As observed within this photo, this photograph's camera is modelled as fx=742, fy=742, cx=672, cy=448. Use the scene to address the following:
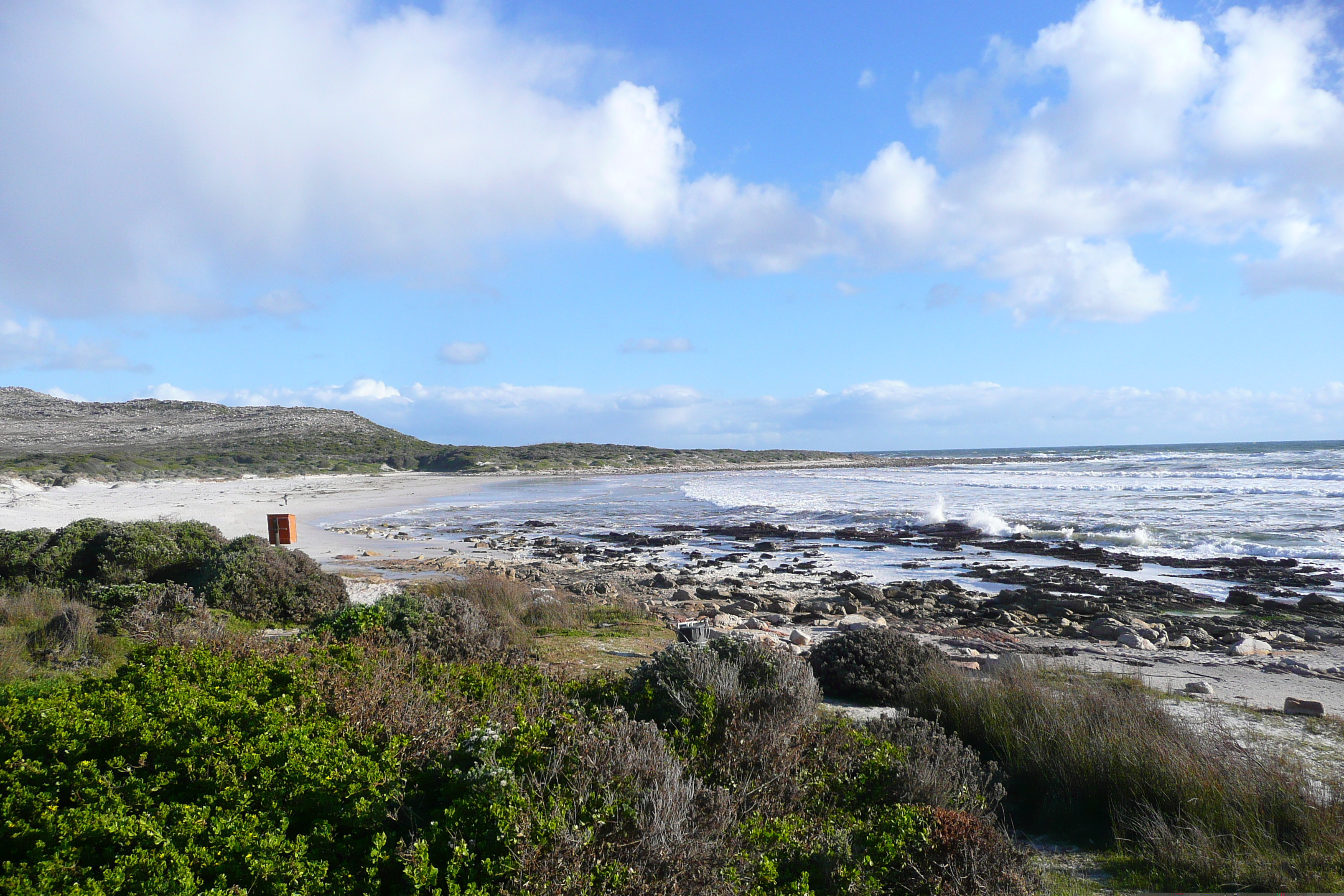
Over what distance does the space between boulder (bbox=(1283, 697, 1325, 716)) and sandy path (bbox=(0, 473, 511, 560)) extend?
16.4 meters

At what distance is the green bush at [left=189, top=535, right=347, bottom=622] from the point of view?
953 cm

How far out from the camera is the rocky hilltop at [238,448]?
58219mm

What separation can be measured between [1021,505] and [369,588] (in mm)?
29435

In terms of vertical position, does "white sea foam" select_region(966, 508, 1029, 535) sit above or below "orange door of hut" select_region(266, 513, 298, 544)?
below

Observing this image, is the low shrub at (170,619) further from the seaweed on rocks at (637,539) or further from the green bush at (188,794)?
the seaweed on rocks at (637,539)

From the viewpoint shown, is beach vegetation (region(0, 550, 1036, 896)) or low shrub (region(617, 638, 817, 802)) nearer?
beach vegetation (region(0, 550, 1036, 896))

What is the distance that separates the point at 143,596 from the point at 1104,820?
31.6ft

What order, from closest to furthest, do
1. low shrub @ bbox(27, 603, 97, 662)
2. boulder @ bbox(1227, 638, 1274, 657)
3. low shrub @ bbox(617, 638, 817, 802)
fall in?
low shrub @ bbox(617, 638, 817, 802) < low shrub @ bbox(27, 603, 97, 662) < boulder @ bbox(1227, 638, 1274, 657)

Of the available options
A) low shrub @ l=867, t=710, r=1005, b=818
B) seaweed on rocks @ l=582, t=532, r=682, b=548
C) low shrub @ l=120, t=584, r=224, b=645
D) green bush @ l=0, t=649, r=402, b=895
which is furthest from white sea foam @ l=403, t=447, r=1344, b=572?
green bush @ l=0, t=649, r=402, b=895

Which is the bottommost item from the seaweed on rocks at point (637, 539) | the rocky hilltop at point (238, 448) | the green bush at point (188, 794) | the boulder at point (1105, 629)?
the boulder at point (1105, 629)

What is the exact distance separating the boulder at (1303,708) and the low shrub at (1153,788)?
1865 mm

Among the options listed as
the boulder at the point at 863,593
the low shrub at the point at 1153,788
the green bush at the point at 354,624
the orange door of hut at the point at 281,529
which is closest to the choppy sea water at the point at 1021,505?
the boulder at the point at 863,593

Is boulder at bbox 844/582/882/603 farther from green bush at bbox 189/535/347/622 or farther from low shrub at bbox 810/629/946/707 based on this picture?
green bush at bbox 189/535/347/622

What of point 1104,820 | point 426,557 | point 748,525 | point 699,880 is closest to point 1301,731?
point 1104,820
